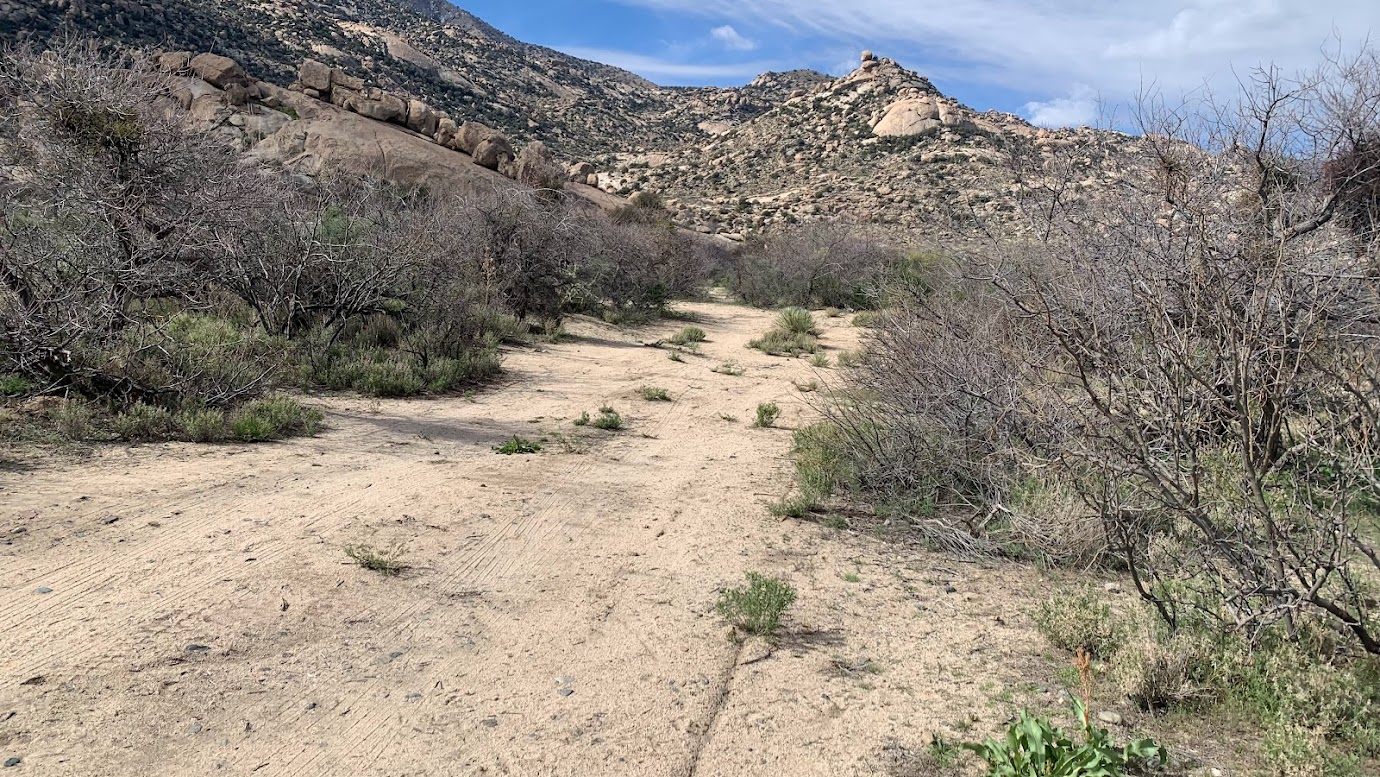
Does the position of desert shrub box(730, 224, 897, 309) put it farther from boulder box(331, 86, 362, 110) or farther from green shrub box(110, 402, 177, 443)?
green shrub box(110, 402, 177, 443)

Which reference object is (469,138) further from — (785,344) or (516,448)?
(516,448)

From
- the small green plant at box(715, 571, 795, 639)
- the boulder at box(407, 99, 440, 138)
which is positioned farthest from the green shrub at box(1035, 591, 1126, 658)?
the boulder at box(407, 99, 440, 138)

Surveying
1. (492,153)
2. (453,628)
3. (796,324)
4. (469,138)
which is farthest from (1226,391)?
(469,138)

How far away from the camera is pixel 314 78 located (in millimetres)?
27141

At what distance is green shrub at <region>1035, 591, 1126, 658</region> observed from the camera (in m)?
3.74

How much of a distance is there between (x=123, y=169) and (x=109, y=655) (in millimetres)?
6658

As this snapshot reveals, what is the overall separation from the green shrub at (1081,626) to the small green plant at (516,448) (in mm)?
4766

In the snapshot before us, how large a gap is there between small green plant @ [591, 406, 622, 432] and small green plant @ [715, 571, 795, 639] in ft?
15.7

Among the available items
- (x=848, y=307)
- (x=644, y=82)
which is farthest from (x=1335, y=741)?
(x=644, y=82)

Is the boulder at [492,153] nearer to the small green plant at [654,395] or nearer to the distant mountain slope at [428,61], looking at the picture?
the distant mountain slope at [428,61]

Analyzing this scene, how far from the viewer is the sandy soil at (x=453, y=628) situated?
9.74 feet

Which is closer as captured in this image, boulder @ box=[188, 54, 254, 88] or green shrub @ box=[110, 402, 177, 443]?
green shrub @ box=[110, 402, 177, 443]

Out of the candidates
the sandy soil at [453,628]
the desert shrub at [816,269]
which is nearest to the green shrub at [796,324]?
the desert shrub at [816,269]

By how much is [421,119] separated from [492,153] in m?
2.77
